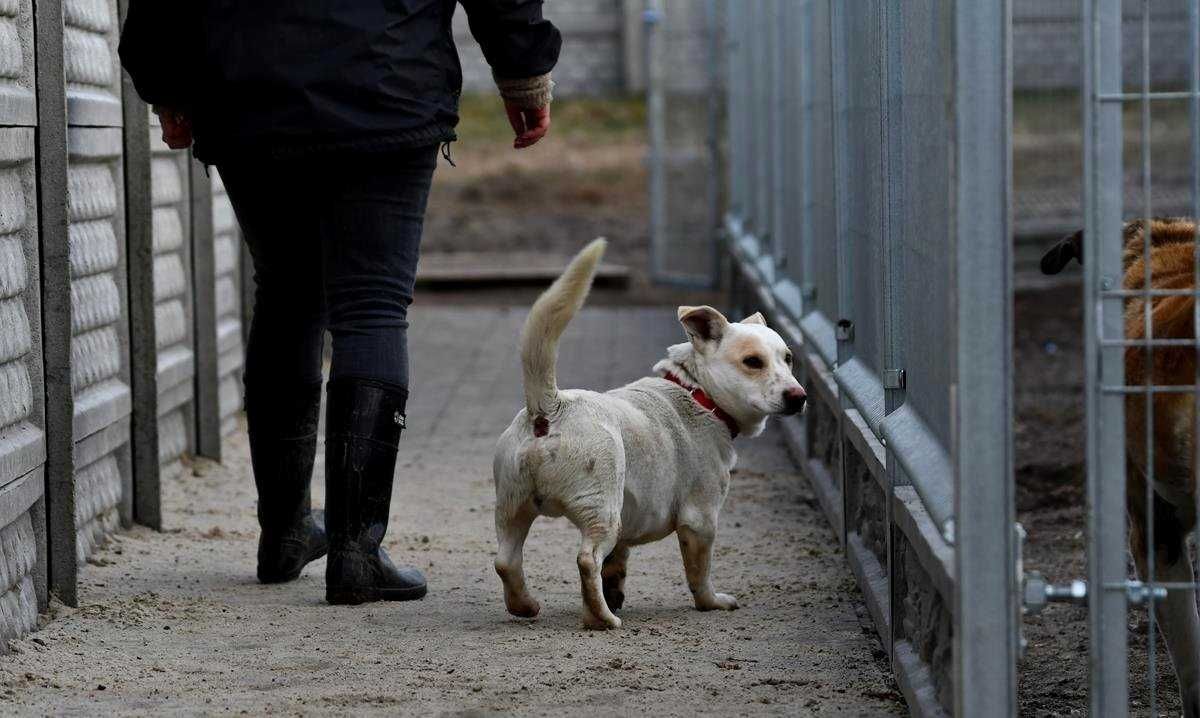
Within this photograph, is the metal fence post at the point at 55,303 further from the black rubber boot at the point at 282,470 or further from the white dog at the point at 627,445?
the white dog at the point at 627,445

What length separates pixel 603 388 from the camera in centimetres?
790

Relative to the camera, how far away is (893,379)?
3.74 meters

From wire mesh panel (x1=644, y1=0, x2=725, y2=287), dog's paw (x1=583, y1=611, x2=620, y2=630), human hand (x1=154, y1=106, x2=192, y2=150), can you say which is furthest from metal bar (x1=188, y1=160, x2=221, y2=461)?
wire mesh panel (x1=644, y1=0, x2=725, y2=287)

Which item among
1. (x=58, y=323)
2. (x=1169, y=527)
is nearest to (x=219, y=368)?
(x=58, y=323)

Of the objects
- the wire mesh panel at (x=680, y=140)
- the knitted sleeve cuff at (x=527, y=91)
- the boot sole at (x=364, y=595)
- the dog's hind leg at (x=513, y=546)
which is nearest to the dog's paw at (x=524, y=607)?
the dog's hind leg at (x=513, y=546)

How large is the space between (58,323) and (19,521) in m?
0.49

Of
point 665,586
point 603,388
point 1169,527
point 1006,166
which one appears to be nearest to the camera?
point 1006,166

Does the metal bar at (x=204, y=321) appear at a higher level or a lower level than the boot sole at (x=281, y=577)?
higher

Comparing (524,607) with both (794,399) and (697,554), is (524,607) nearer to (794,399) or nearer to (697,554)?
(697,554)

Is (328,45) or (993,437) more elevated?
(328,45)

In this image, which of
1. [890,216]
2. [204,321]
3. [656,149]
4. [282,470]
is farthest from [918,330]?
[656,149]

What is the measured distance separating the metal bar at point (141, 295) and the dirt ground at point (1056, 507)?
254 centimetres

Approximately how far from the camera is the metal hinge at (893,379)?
371cm

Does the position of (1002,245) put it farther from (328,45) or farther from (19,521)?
(19,521)
